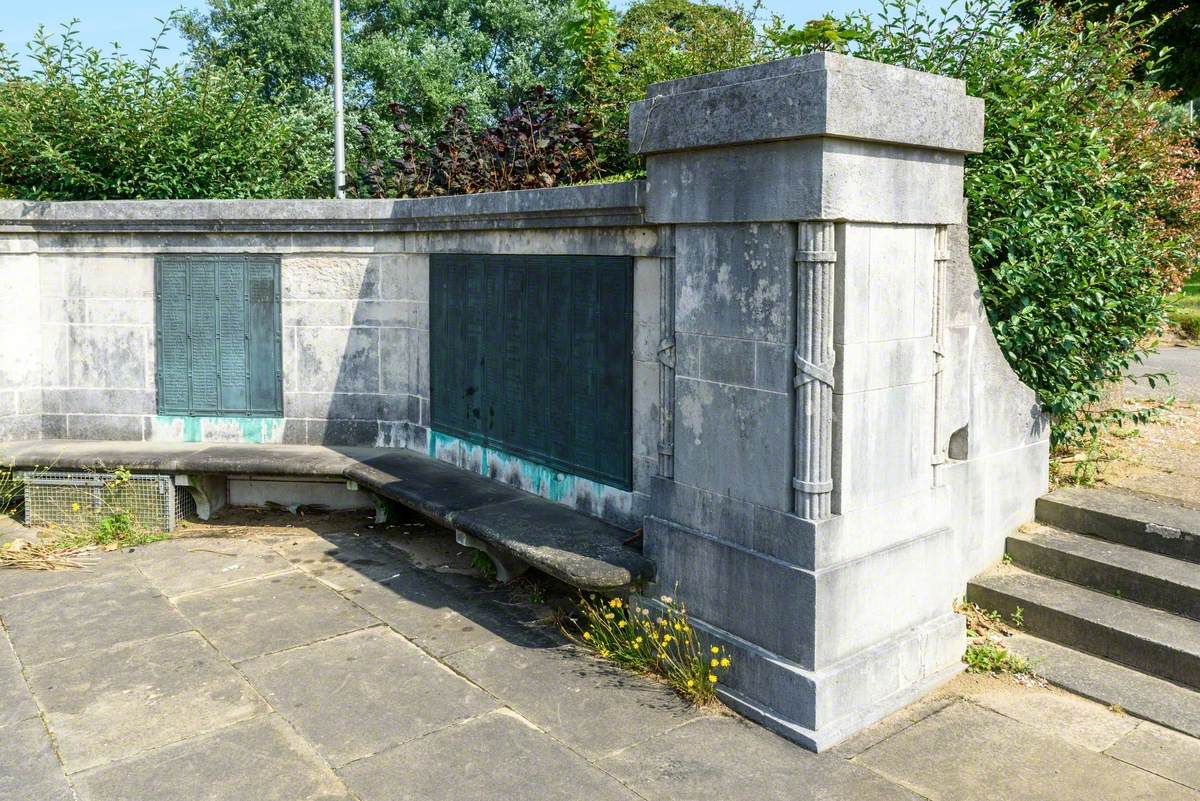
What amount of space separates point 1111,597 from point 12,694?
6253 mm

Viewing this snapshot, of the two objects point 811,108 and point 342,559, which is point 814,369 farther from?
point 342,559

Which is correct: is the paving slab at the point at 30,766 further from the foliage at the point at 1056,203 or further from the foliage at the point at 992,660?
the foliage at the point at 1056,203

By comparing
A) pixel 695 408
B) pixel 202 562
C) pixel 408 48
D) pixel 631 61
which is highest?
pixel 408 48

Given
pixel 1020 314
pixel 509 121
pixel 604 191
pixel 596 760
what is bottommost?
pixel 596 760

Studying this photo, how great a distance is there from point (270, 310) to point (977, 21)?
6.33 metres

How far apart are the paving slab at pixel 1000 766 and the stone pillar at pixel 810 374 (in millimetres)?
292

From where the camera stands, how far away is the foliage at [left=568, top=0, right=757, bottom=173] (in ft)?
40.7

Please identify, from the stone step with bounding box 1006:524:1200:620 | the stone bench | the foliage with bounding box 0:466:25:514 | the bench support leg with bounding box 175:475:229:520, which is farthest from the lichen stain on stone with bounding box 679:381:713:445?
the foliage with bounding box 0:466:25:514

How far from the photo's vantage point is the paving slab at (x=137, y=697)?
5191 mm

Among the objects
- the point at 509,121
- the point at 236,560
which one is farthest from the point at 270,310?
the point at 509,121

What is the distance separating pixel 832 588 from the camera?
16.8 ft

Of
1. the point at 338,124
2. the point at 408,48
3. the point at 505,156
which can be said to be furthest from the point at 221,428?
the point at 408,48

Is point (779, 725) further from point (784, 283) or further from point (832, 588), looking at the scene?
point (784, 283)

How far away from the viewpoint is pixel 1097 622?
5730mm
